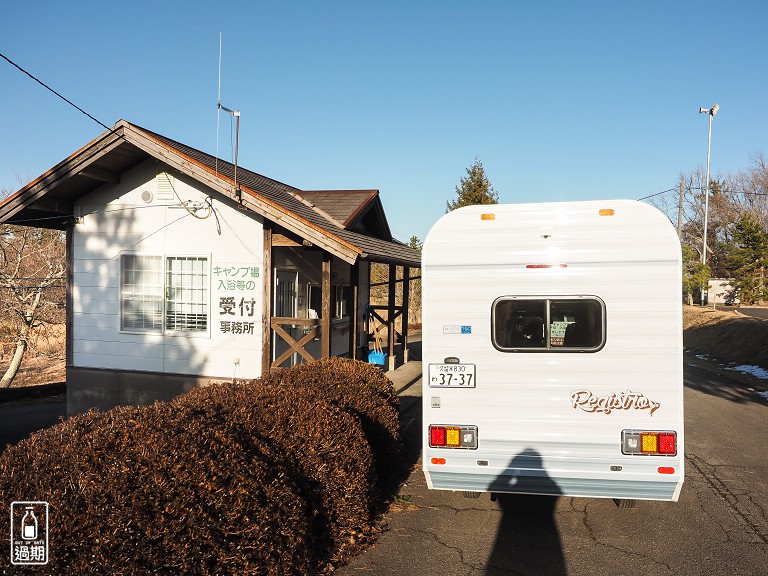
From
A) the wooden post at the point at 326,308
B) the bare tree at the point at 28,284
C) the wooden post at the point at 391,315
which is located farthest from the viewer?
the bare tree at the point at 28,284

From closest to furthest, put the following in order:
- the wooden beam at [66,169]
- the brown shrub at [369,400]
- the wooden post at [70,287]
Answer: the brown shrub at [369,400] < the wooden beam at [66,169] < the wooden post at [70,287]

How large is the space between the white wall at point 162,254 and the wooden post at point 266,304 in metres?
0.15

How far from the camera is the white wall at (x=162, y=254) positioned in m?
12.1

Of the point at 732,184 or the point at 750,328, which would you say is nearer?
the point at 750,328

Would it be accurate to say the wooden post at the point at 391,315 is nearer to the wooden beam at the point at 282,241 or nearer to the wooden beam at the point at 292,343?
the wooden beam at the point at 282,241

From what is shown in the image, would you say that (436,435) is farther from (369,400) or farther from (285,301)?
(285,301)

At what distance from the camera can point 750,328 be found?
24719mm

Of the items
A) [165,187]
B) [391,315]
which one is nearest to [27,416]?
[165,187]

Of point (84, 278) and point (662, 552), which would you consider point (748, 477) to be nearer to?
point (662, 552)

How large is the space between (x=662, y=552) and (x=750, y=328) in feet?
75.0

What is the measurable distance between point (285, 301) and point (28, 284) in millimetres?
12518

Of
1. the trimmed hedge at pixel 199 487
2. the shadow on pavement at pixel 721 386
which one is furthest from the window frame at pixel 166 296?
the shadow on pavement at pixel 721 386

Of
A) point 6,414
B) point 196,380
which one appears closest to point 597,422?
point 196,380

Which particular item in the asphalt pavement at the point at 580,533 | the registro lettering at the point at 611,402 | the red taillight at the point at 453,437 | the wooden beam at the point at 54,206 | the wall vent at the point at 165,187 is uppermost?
the wall vent at the point at 165,187
